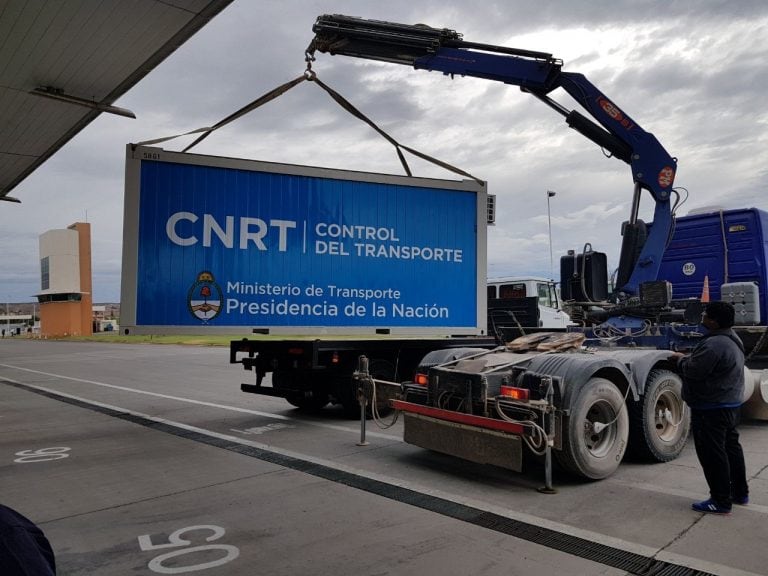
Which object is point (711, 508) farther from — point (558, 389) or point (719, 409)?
point (558, 389)

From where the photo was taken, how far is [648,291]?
8.35 m

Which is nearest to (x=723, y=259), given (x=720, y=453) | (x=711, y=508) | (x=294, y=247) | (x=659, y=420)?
(x=659, y=420)

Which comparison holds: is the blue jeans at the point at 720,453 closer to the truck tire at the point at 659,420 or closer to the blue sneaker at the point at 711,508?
the blue sneaker at the point at 711,508

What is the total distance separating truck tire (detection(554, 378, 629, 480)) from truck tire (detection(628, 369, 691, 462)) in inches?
12.4

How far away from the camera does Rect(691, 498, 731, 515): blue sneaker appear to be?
459cm

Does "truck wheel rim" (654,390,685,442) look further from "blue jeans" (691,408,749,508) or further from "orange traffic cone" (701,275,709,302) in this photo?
"orange traffic cone" (701,275,709,302)

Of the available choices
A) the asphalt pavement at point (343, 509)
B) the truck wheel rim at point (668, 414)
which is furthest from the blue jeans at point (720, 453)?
the truck wheel rim at point (668, 414)

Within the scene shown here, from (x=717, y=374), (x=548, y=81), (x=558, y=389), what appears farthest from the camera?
(x=548, y=81)

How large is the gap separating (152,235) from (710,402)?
20.8 ft

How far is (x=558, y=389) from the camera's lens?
5.31 meters

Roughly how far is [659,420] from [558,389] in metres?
1.98

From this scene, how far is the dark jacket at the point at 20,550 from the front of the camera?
3.67 ft

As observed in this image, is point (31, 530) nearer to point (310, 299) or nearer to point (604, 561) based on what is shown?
point (604, 561)

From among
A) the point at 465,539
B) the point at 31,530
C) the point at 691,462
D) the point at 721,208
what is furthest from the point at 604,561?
the point at 721,208
